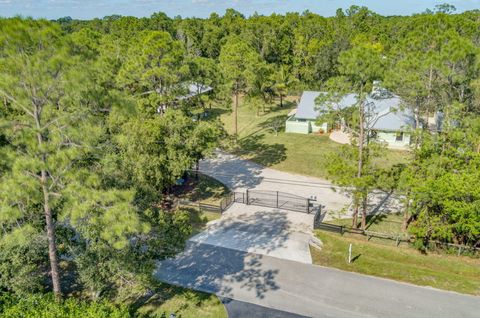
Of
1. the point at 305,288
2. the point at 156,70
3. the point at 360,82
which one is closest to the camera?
the point at 305,288

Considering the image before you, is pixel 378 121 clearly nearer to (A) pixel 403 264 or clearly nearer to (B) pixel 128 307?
(A) pixel 403 264

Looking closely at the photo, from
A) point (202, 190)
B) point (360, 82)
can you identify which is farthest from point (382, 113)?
point (202, 190)

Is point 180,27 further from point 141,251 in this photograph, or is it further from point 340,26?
point 141,251

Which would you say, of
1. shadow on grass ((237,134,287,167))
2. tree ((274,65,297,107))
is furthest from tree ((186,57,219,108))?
tree ((274,65,297,107))

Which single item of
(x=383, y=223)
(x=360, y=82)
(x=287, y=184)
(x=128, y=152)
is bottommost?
(x=383, y=223)

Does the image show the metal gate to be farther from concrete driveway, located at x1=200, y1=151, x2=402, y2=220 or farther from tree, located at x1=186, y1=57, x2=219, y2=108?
tree, located at x1=186, y1=57, x2=219, y2=108

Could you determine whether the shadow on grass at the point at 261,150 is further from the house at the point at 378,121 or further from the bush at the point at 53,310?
the bush at the point at 53,310

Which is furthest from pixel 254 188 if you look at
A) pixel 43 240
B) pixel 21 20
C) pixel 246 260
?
pixel 21 20
